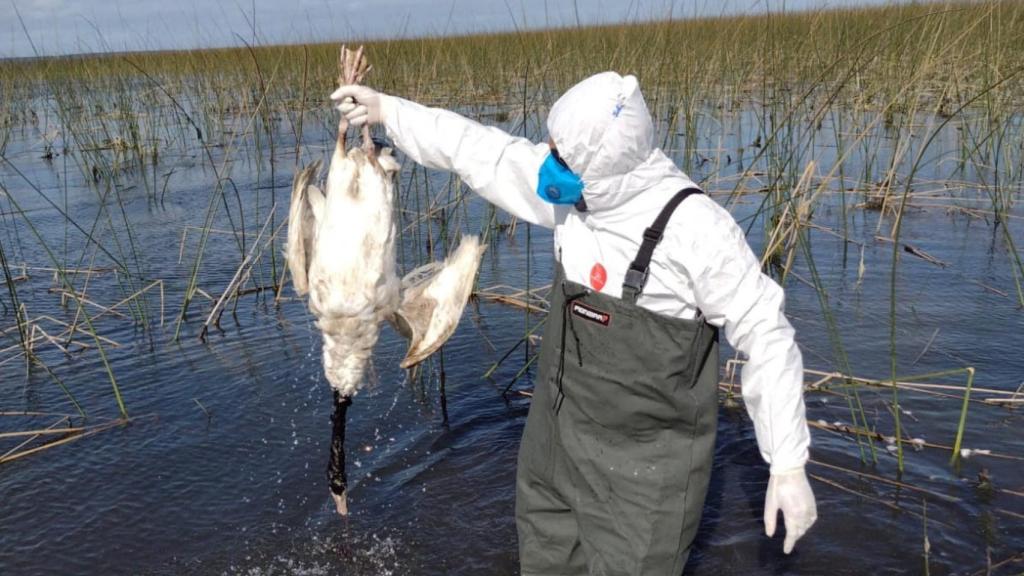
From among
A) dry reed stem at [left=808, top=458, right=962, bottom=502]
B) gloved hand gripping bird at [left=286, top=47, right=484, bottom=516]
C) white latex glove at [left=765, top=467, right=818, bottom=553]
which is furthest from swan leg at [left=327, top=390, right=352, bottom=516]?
dry reed stem at [left=808, top=458, right=962, bottom=502]

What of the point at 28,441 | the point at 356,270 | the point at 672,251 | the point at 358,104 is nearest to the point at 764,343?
the point at 672,251

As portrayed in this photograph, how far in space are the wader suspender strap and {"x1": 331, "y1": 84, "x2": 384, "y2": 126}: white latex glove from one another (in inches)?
38.1

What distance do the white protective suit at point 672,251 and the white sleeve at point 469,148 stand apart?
293 millimetres

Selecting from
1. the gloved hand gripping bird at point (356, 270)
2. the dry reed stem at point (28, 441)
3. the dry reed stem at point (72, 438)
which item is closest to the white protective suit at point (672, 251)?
the gloved hand gripping bird at point (356, 270)

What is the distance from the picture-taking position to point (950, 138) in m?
9.84

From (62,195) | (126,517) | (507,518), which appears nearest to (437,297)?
(507,518)

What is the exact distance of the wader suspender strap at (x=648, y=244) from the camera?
230cm

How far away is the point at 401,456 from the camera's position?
4.11m

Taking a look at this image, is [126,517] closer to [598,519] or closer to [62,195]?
[598,519]

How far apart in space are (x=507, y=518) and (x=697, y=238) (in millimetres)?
1825

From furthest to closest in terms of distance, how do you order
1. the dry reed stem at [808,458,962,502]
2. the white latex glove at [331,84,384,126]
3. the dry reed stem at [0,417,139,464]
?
the dry reed stem at [0,417,139,464], the dry reed stem at [808,458,962,502], the white latex glove at [331,84,384,126]

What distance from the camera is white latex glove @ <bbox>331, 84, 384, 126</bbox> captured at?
8.29 feet

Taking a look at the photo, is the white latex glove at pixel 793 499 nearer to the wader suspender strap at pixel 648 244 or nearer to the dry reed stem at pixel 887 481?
the wader suspender strap at pixel 648 244

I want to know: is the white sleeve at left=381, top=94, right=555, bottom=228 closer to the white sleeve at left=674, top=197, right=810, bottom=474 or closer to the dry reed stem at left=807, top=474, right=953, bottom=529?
the white sleeve at left=674, top=197, right=810, bottom=474
